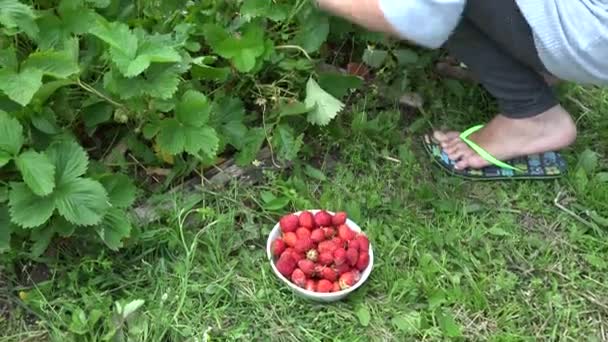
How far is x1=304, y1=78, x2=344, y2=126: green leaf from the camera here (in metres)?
1.95

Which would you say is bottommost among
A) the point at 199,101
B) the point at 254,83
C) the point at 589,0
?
the point at 254,83

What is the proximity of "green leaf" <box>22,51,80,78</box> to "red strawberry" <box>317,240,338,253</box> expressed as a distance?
555 millimetres

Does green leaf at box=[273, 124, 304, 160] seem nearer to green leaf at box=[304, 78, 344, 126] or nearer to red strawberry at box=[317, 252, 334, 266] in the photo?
green leaf at box=[304, 78, 344, 126]

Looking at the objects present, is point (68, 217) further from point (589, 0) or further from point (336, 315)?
point (589, 0)

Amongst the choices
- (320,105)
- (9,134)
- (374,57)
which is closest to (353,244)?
(320,105)

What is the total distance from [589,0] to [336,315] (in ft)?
2.46

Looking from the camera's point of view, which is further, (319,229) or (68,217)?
(319,229)

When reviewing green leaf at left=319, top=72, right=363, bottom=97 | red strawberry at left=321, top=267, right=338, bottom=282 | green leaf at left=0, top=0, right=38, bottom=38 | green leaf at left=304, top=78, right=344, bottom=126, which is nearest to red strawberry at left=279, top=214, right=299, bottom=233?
red strawberry at left=321, top=267, right=338, bottom=282

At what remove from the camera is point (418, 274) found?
1.83 meters

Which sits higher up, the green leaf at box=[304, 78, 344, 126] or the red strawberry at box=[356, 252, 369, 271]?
the green leaf at box=[304, 78, 344, 126]

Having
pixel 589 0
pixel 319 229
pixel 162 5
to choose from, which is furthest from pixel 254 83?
pixel 589 0

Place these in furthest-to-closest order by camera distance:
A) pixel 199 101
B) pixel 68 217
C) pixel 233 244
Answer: pixel 233 244 → pixel 199 101 → pixel 68 217

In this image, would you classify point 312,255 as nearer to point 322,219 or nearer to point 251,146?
point 322,219

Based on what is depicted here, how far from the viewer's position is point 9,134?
1.58 metres
